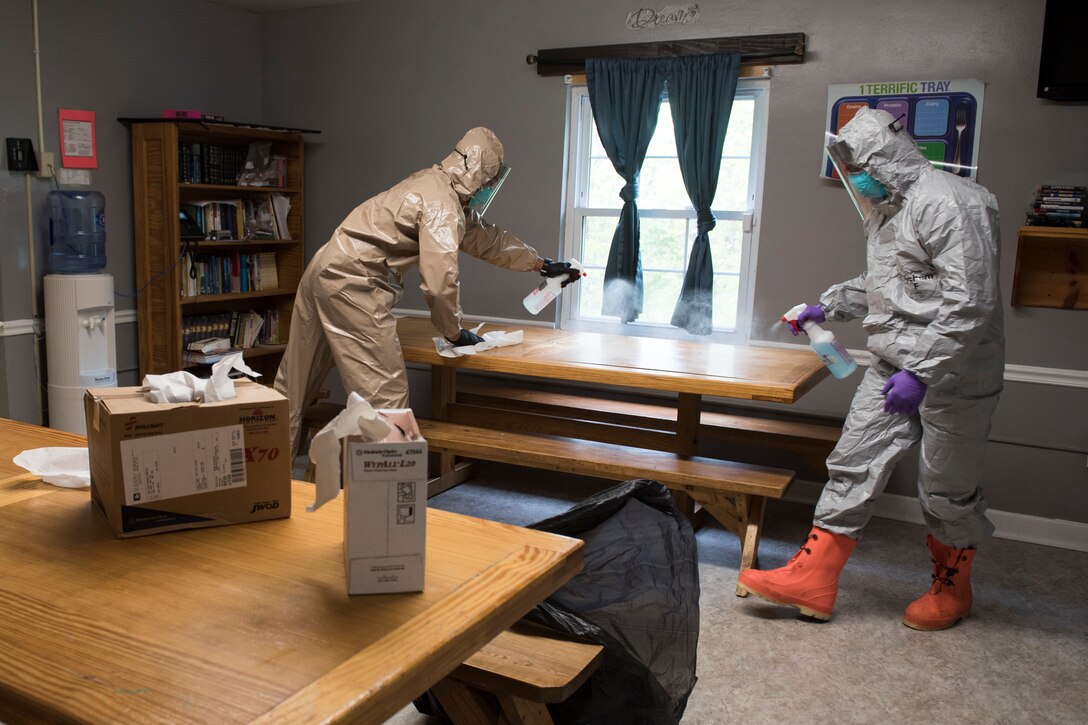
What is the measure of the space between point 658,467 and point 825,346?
75 cm

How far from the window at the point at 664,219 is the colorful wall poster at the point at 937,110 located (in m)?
0.49

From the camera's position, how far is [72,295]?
409cm

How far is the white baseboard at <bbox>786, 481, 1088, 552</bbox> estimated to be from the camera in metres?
3.70

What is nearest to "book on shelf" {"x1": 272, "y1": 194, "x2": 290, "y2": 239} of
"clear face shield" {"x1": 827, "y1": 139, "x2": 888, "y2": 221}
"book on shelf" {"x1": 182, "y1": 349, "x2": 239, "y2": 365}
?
"book on shelf" {"x1": 182, "y1": 349, "x2": 239, "y2": 365}

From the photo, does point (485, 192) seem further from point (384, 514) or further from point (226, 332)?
point (384, 514)

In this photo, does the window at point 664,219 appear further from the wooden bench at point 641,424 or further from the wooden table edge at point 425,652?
the wooden table edge at point 425,652

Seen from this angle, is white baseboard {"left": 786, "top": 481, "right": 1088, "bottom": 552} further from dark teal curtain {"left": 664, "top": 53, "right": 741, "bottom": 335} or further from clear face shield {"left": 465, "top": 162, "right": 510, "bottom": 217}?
clear face shield {"left": 465, "top": 162, "right": 510, "bottom": 217}

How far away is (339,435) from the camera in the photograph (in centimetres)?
112

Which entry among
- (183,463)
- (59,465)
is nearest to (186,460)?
(183,463)

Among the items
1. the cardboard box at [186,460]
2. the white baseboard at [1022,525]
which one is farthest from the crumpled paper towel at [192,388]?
the white baseboard at [1022,525]

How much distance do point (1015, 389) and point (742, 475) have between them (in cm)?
137

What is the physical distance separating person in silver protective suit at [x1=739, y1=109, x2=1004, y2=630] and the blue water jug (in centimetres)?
343

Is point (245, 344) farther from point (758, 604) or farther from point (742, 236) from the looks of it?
point (758, 604)

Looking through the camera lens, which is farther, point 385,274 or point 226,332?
point 226,332
